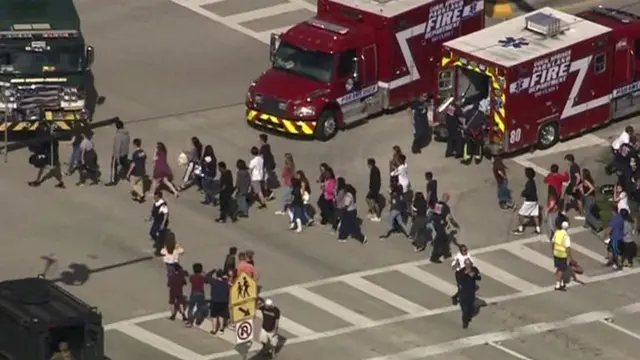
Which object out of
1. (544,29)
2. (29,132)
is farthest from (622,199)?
(29,132)


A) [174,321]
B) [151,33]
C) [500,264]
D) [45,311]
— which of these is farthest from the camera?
[151,33]

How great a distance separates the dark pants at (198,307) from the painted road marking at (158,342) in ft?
2.27

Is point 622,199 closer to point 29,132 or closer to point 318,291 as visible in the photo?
point 318,291

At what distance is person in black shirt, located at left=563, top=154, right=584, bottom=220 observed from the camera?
4391 centimetres

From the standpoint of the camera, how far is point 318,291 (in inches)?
1599

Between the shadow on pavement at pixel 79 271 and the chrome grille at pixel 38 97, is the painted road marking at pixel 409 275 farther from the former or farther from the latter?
the chrome grille at pixel 38 97

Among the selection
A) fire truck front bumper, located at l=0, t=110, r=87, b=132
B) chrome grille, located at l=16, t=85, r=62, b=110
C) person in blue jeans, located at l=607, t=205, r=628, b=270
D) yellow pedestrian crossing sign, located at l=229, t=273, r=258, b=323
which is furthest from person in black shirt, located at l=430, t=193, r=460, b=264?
chrome grille, located at l=16, t=85, r=62, b=110

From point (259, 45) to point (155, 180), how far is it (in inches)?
423

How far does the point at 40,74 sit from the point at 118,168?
125 inches

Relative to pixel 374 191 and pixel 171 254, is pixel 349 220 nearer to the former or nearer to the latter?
pixel 374 191

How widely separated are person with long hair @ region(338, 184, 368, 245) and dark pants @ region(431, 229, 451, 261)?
5.61ft

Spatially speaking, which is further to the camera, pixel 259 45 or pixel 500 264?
pixel 259 45

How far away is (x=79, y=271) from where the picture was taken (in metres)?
41.2

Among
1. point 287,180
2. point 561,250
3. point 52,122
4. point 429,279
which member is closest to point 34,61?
point 52,122
